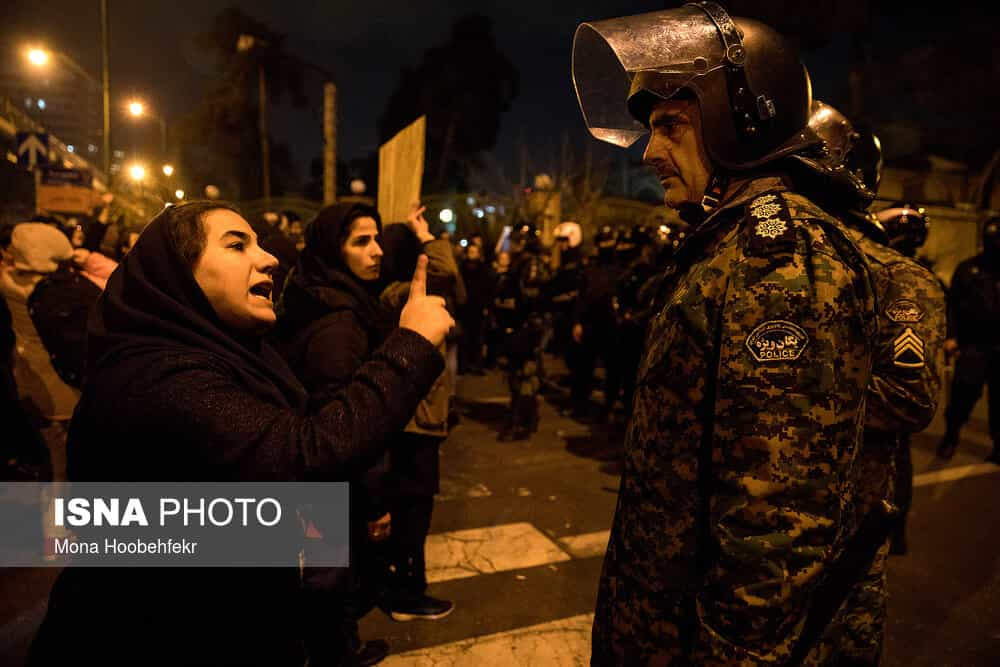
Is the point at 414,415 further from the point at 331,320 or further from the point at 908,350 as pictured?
the point at 908,350

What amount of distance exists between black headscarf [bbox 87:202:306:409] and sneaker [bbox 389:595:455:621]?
7.30ft

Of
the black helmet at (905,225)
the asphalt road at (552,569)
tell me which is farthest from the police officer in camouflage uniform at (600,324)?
the black helmet at (905,225)

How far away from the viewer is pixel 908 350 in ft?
7.80

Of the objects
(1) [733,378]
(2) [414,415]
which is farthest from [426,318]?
(2) [414,415]

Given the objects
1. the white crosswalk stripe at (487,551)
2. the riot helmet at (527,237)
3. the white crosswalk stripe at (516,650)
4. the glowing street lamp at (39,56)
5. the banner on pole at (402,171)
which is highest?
the glowing street lamp at (39,56)

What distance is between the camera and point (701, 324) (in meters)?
1.43

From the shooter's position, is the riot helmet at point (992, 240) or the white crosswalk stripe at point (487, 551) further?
the riot helmet at point (992, 240)

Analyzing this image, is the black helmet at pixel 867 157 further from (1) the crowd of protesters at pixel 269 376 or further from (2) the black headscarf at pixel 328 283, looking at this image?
(2) the black headscarf at pixel 328 283

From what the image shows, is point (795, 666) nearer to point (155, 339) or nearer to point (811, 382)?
point (811, 382)

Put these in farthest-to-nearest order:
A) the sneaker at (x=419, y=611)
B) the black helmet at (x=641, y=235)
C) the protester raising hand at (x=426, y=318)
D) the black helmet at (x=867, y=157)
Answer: the black helmet at (x=641, y=235)
the sneaker at (x=419, y=611)
the black helmet at (x=867, y=157)
the protester raising hand at (x=426, y=318)

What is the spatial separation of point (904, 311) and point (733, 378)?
154cm

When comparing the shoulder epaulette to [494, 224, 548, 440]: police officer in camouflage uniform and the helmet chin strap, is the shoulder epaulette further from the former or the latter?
[494, 224, 548, 440]: police officer in camouflage uniform

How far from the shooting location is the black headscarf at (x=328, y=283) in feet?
9.41

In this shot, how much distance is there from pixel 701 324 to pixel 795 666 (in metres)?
0.80
